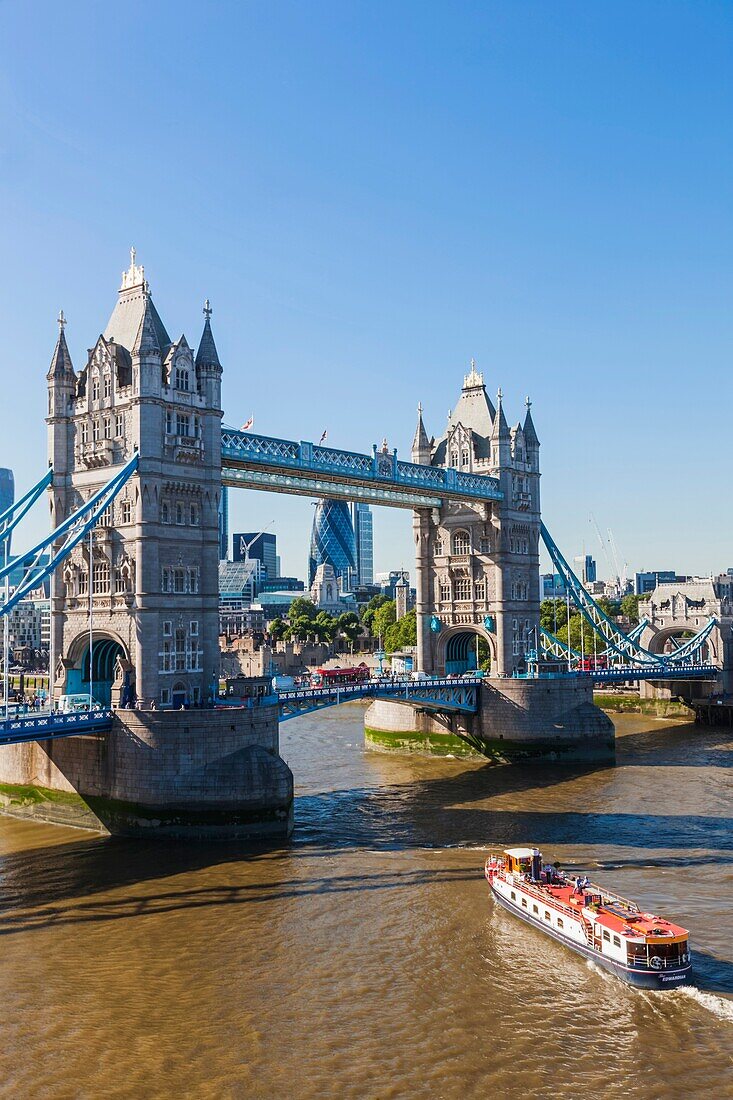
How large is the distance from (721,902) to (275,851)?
20172mm

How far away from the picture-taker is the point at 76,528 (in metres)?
56.7

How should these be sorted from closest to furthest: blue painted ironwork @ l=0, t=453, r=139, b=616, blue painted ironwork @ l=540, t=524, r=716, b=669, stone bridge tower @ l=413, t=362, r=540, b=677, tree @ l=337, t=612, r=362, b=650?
1. blue painted ironwork @ l=0, t=453, r=139, b=616
2. stone bridge tower @ l=413, t=362, r=540, b=677
3. blue painted ironwork @ l=540, t=524, r=716, b=669
4. tree @ l=337, t=612, r=362, b=650

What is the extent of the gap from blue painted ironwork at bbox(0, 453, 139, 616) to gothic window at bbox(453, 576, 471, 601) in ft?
121

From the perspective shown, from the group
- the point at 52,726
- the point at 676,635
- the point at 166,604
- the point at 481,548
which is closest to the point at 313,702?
the point at 166,604

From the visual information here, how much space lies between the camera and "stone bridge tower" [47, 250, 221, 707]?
53.9 metres

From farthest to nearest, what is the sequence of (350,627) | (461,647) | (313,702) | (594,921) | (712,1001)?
(350,627) → (461,647) → (313,702) → (594,921) → (712,1001)

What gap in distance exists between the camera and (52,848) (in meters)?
47.4

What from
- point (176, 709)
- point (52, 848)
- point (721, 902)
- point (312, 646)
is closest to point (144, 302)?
point (176, 709)

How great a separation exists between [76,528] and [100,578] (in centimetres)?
324

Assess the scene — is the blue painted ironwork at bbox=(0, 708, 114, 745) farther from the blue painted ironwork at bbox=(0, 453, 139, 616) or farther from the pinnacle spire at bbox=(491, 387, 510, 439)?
the pinnacle spire at bbox=(491, 387, 510, 439)

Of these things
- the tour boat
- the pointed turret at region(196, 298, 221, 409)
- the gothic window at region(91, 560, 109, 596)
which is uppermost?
the pointed turret at region(196, 298, 221, 409)

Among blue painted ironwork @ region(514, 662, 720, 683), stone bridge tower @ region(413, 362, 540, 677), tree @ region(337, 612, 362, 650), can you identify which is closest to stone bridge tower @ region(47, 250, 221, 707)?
Result: blue painted ironwork @ region(514, 662, 720, 683)

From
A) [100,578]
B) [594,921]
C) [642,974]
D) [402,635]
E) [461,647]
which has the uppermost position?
[100,578]

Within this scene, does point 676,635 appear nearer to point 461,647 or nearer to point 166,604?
point 461,647
